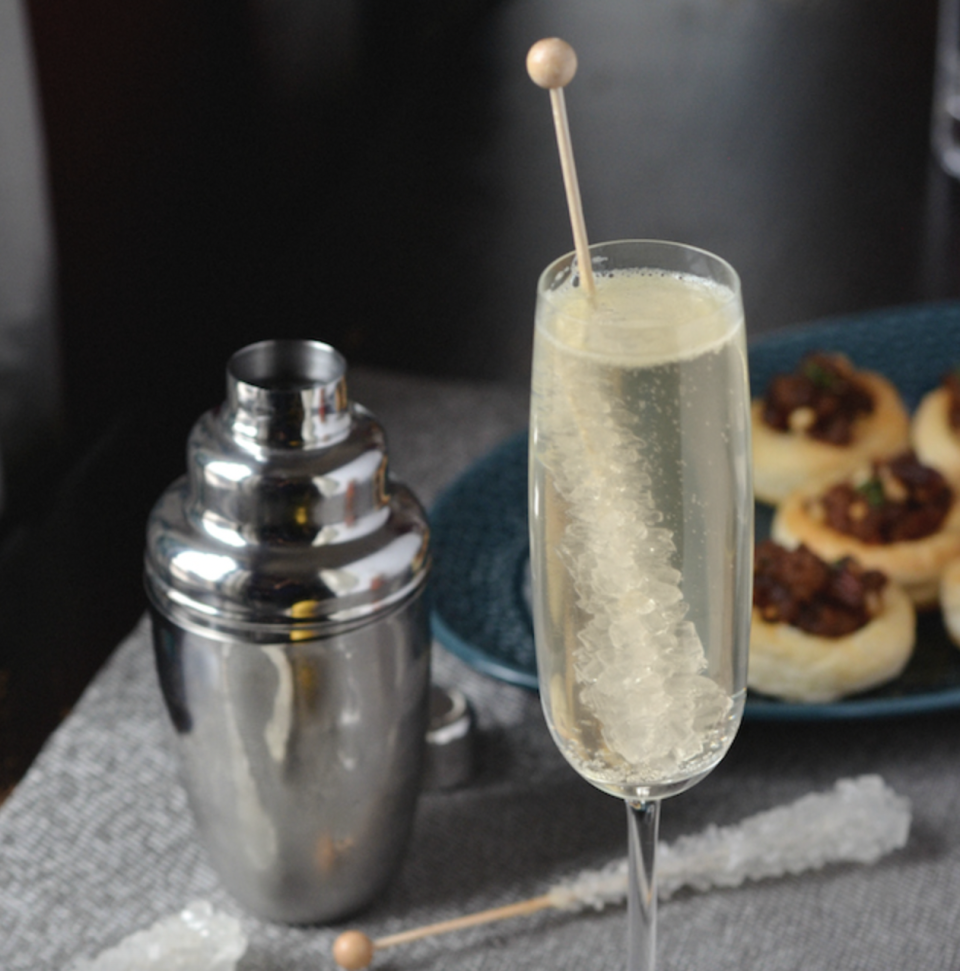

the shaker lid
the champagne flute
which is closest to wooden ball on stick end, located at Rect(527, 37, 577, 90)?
the champagne flute

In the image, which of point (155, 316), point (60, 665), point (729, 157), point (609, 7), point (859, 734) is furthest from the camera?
point (609, 7)

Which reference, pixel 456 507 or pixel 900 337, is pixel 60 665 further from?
pixel 900 337

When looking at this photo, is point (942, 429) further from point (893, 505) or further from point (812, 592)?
point (812, 592)

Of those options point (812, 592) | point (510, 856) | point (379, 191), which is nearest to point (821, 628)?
point (812, 592)

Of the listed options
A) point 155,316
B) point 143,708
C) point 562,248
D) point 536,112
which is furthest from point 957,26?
point 143,708

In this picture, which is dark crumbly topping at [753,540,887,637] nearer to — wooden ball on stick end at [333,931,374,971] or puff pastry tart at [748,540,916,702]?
puff pastry tart at [748,540,916,702]

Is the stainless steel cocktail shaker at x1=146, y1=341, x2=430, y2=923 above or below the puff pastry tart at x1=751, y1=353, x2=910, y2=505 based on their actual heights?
above

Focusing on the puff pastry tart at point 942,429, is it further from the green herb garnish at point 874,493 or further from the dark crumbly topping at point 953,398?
the green herb garnish at point 874,493
